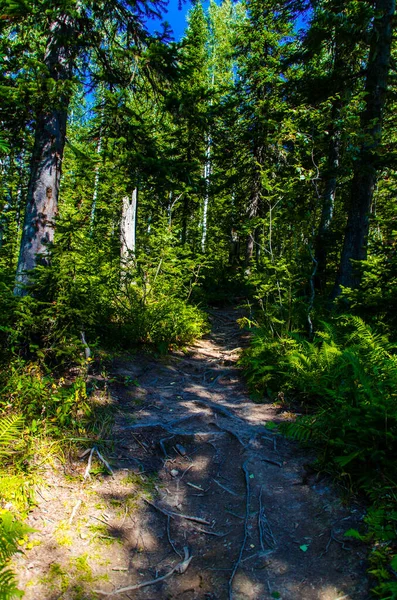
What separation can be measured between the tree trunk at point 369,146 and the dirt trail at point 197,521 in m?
4.21

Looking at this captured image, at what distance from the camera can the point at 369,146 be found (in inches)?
270

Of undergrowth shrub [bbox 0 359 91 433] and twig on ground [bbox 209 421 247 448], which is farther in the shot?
twig on ground [bbox 209 421 247 448]

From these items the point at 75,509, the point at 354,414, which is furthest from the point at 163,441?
the point at 354,414

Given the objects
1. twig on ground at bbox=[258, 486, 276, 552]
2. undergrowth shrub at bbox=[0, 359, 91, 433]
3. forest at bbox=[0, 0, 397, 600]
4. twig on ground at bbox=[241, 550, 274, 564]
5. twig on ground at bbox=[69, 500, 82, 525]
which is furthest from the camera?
undergrowth shrub at bbox=[0, 359, 91, 433]

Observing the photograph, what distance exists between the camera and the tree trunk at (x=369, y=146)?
6.63m

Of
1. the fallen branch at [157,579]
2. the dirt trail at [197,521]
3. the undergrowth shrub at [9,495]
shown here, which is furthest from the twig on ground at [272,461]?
the undergrowth shrub at [9,495]

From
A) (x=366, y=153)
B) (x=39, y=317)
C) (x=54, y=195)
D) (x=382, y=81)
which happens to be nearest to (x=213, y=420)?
(x=39, y=317)

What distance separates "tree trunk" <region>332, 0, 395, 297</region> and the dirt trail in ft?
13.8

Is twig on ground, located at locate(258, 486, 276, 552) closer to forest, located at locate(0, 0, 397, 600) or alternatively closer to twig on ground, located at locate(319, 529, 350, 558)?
twig on ground, located at locate(319, 529, 350, 558)

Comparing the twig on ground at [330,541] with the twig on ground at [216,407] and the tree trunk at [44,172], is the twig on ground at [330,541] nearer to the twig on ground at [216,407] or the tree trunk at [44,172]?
the twig on ground at [216,407]

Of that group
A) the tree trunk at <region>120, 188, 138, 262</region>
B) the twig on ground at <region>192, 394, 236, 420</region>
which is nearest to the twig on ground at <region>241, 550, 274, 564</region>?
the twig on ground at <region>192, 394, 236, 420</region>

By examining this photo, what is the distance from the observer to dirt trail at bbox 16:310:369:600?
8.42 feet

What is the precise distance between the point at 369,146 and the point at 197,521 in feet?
23.3

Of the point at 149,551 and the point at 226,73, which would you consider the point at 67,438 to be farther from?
the point at 226,73
